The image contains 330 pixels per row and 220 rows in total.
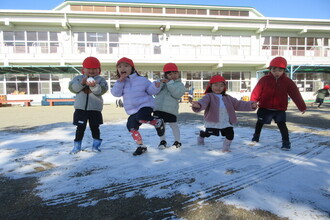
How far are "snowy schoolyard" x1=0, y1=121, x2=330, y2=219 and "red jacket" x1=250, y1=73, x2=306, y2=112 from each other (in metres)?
0.60

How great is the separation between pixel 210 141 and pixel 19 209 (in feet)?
8.84

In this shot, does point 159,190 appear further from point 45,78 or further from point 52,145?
point 45,78

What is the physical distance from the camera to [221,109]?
117 inches

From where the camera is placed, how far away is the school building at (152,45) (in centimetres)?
1673

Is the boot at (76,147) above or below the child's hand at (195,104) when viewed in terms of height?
below

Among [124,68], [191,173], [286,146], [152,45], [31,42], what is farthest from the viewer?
[152,45]

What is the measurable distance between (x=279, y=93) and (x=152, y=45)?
53.2ft

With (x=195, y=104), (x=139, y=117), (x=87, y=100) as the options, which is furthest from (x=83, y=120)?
(x=195, y=104)

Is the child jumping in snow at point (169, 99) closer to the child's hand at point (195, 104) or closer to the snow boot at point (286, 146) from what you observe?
the child's hand at point (195, 104)

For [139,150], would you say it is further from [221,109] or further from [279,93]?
[279,93]

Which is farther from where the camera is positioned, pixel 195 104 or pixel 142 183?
pixel 195 104

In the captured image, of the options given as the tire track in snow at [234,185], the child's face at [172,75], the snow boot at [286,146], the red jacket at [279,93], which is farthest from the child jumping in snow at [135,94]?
the snow boot at [286,146]

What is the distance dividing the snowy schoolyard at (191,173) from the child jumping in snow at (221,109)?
266mm

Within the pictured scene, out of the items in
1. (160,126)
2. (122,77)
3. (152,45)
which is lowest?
(160,126)
